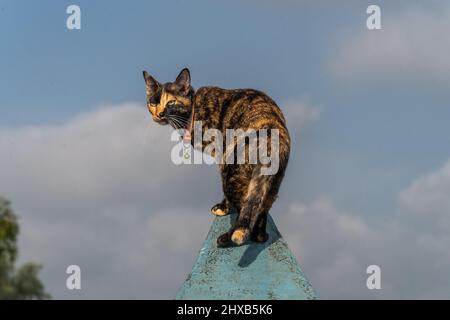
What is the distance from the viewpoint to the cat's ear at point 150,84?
10195mm

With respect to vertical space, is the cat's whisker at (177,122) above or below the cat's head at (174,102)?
below

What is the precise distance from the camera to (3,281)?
19078 mm

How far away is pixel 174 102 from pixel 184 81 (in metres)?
0.32

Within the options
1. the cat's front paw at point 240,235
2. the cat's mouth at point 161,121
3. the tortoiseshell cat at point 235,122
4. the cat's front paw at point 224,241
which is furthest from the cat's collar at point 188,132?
the cat's front paw at point 240,235

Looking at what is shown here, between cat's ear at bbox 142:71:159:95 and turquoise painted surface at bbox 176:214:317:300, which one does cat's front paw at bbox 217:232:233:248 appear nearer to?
turquoise painted surface at bbox 176:214:317:300

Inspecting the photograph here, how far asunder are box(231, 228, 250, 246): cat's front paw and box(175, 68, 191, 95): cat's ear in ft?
7.86

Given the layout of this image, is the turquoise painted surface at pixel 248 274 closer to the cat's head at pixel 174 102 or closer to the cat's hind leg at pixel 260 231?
the cat's hind leg at pixel 260 231

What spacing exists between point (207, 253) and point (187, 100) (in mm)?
2047

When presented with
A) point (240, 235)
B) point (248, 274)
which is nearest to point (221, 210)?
point (248, 274)
